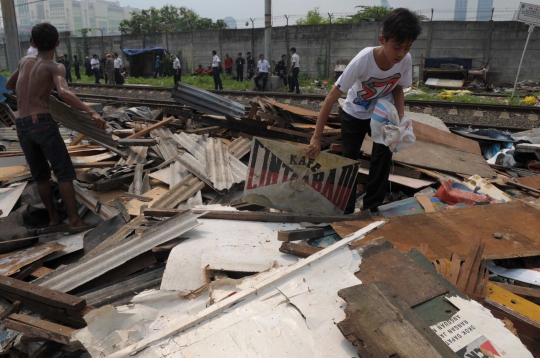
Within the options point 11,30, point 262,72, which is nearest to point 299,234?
point 11,30

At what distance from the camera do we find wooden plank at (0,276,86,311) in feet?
7.48

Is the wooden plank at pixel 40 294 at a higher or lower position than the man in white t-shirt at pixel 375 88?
Answer: lower

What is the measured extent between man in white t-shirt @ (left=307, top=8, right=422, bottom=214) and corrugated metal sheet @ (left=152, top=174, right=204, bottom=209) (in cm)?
151

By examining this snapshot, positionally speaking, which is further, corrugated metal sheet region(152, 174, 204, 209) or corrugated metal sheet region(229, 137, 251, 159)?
corrugated metal sheet region(229, 137, 251, 159)

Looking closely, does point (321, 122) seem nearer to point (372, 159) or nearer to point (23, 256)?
point (372, 159)

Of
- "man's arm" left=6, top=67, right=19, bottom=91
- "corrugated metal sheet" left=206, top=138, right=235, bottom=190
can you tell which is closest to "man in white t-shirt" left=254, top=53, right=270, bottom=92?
"corrugated metal sheet" left=206, top=138, right=235, bottom=190

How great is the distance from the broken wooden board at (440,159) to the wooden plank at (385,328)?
292cm

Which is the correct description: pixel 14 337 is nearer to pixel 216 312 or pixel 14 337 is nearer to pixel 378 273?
pixel 216 312

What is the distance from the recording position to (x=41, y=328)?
2215 millimetres

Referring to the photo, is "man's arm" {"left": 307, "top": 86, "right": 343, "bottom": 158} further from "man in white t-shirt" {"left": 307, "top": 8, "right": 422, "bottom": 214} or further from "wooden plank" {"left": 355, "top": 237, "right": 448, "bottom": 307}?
"wooden plank" {"left": 355, "top": 237, "right": 448, "bottom": 307}

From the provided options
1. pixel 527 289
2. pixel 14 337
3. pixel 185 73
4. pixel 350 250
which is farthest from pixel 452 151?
pixel 185 73

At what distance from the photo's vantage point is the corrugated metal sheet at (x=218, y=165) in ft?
14.8

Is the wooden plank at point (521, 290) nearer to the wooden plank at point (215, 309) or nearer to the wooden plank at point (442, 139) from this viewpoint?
the wooden plank at point (215, 309)

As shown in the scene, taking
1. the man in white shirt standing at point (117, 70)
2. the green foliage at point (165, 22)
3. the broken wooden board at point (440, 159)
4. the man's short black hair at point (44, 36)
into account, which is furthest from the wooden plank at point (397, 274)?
the green foliage at point (165, 22)
